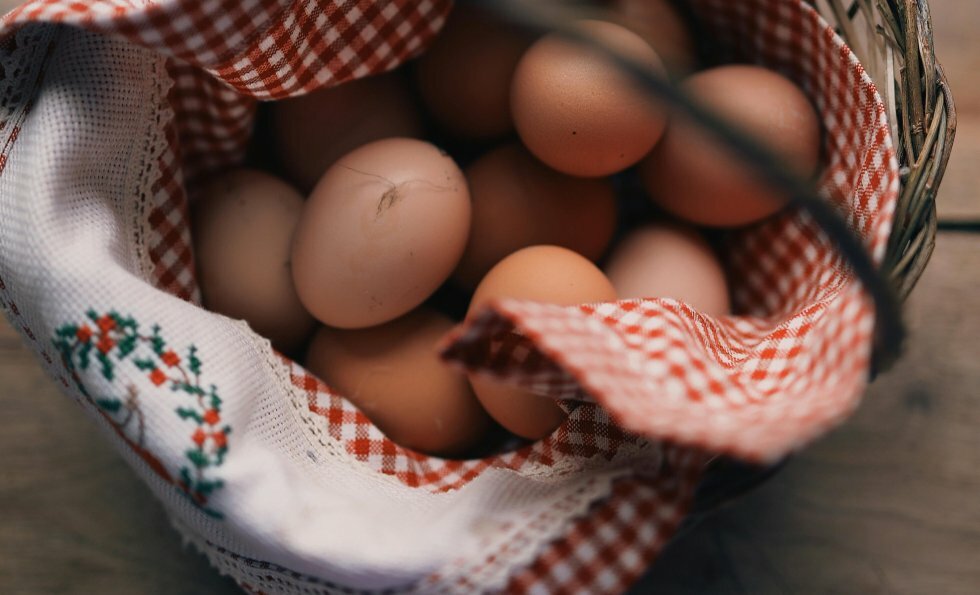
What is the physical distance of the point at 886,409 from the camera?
0.62 meters

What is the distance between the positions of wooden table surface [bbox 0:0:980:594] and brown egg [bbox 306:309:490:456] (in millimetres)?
169

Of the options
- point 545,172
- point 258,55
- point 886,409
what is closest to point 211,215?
point 258,55

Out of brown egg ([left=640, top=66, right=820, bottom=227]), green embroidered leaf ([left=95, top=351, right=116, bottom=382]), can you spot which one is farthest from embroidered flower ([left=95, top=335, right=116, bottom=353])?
brown egg ([left=640, top=66, right=820, bottom=227])

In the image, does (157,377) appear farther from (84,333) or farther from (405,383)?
(405,383)

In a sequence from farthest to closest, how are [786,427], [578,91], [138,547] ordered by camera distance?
[138,547] → [578,91] → [786,427]

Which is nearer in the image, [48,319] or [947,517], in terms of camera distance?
[48,319]

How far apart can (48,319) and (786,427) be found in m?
0.36

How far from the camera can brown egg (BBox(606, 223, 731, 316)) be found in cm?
53

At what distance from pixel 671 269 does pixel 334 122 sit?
0.25 meters

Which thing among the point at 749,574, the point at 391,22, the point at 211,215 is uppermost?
the point at 391,22

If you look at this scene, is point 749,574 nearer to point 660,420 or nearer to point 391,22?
point 660,420

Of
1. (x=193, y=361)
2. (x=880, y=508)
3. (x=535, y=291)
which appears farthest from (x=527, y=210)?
(x=880, y=508)

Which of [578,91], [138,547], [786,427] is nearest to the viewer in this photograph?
[786,427]

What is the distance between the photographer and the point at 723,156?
518mm
